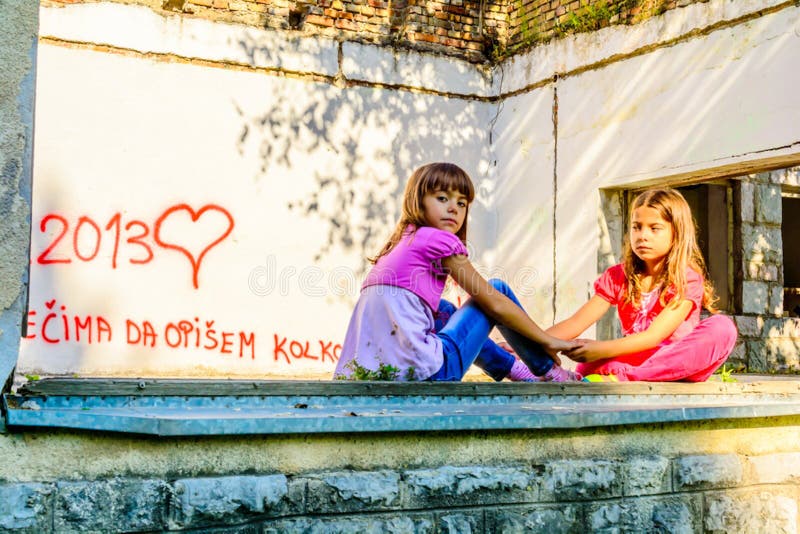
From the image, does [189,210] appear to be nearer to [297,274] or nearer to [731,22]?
[297,274]

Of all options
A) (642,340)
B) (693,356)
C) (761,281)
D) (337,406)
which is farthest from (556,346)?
(761,281)

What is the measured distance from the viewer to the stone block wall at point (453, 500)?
209 cm

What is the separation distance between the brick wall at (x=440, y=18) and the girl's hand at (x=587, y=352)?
3943mm

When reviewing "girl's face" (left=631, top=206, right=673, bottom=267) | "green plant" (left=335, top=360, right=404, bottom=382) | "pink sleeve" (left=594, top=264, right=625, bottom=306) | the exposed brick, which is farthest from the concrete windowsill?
the exposed brick

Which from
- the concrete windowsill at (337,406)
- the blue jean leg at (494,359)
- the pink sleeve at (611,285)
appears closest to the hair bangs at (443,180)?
the blue jean leg at (494,359)

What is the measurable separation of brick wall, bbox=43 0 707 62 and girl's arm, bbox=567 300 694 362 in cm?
372

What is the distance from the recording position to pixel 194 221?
7.79 metres

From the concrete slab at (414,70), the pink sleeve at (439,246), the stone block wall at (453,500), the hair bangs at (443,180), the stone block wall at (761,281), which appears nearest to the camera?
the stone block wall at (453,500)

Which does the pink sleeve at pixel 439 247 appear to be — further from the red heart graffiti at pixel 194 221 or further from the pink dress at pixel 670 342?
the red heart graffiti at pixel 194 221

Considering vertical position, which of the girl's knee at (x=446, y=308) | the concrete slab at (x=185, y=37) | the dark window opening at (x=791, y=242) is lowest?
the girl's knee at (x=446, y=308)

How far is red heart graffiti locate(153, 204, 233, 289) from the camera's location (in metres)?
7.66

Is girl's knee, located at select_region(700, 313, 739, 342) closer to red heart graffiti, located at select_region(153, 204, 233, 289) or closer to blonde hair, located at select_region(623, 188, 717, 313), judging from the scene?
blonde hair, located at select_region(623, 188, 717, 313)

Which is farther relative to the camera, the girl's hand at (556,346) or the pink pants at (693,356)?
the pink pants at (693,356)

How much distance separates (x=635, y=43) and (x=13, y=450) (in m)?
6.54
